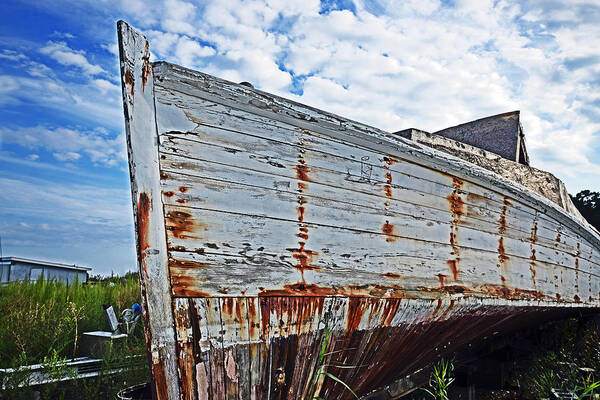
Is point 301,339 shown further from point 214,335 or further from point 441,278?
point 441,278

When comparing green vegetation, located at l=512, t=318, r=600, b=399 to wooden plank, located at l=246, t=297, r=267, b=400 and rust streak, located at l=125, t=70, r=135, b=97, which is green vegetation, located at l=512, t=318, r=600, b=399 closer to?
wooden plank, located at l=246, t=297, r=267, b=400

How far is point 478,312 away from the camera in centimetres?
310

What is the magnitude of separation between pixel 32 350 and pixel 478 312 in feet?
15.1

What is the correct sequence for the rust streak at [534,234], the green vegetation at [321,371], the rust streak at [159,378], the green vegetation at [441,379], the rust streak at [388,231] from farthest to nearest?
the rust streak at [534,234] → the green vegetation at [441,379] → the rust streak at [388,231] → the green vegetation at [321,371] → the rust streak at [159,378]

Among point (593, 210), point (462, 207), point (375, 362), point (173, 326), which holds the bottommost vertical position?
point (375, 362)

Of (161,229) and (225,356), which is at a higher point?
(161,229)

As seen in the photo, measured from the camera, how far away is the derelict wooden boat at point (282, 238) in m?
2.00

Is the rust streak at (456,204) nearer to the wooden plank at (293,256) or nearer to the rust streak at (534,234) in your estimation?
the wooden plank at (293,256)

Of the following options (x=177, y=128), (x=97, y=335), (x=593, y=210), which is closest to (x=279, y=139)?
(x=177, y=128)

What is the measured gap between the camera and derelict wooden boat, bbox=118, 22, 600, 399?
78.5 inches

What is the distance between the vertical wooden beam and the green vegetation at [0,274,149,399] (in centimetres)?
233

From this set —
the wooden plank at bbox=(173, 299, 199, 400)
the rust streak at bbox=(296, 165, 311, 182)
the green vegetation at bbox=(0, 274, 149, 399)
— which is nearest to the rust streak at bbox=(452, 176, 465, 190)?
the rust streak at bbox=(296, 165, 311, 182)

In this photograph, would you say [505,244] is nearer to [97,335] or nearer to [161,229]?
[161,229]

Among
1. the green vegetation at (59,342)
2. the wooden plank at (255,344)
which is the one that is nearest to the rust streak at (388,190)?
the wooden plank at (255,344)
